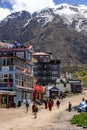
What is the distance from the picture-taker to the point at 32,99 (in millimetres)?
101188

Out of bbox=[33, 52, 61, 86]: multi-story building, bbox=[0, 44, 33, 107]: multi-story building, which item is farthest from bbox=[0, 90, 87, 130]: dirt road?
bbox=[33, 52, 61, 86]: multi-story building

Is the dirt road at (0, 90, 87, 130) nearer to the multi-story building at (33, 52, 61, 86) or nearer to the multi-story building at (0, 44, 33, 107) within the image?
the multi-story building at (0, 44, 33, 107)

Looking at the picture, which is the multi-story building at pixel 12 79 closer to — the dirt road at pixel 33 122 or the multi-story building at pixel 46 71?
the dirt road at pixel 33 122

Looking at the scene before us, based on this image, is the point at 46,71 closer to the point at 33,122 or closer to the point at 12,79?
the point at 12,79

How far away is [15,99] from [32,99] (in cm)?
1540

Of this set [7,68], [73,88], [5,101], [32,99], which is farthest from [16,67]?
[73,88]

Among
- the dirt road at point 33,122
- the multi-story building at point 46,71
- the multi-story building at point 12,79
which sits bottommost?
the dirt road at point 33,122

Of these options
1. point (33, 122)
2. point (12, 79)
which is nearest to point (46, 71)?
point (12, 79)

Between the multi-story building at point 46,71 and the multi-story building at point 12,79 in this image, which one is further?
the multi-story building at point 46,71

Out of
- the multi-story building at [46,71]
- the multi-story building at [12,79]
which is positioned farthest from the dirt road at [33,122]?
the multi-story building at [46,71]

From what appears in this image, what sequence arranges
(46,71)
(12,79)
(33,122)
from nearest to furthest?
(33,122)
(12,79)
(46,71)

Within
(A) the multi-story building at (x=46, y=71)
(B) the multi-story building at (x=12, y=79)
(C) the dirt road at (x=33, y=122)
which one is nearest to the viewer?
(C) the dirt road at (x=33, y=122)

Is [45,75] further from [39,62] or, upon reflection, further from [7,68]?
[7,68]

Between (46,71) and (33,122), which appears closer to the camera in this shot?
(33,122)
